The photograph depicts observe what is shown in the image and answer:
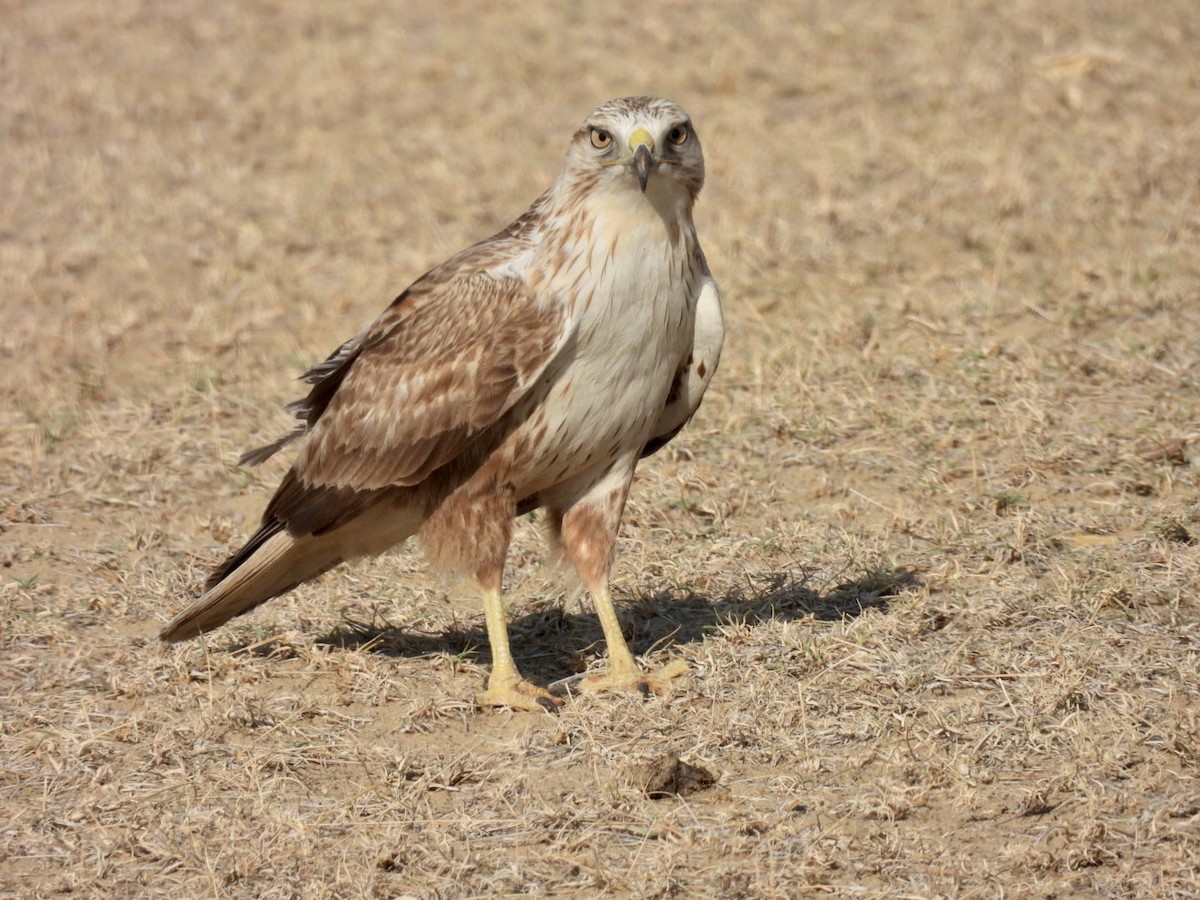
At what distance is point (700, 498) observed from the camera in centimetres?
661

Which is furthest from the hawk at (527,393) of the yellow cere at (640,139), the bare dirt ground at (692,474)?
the bare dirt ground at (692,474)

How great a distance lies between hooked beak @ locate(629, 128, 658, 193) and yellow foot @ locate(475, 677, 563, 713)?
1589mm

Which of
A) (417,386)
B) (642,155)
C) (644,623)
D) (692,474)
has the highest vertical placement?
(642,155)

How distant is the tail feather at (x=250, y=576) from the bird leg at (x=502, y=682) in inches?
25.0

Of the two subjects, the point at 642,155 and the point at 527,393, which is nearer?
the point at 642,155

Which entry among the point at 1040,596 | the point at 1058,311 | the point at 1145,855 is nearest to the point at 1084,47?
the point at 1058,311

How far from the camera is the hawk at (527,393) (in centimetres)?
483

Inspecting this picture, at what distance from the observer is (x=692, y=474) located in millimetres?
6770

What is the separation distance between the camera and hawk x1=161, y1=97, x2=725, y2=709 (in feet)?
15.9

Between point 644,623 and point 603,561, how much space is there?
532 mm

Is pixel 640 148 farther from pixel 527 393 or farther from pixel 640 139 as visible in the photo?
pixel 527 393

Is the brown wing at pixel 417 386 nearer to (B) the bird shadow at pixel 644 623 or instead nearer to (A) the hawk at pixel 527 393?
(A) the hawk at pixel 527 393

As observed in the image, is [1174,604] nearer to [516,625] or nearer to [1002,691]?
[1002,691]

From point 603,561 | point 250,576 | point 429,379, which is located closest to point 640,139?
point 429,379
